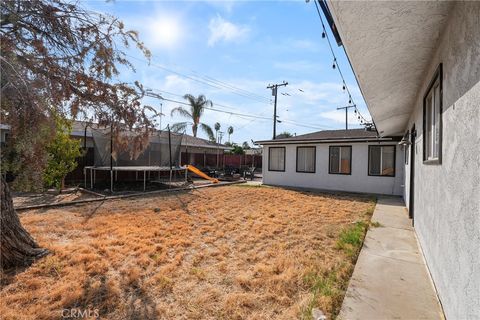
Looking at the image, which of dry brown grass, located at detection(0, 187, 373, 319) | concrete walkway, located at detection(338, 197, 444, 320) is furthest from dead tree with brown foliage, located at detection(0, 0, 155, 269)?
concrete walkway, located at detection(338, 197, 444, 320)

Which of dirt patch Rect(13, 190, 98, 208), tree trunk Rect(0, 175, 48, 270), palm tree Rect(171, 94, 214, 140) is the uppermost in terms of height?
palm tree Rect(171, 94, 214, 140)

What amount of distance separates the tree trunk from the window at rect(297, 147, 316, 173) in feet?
36.7

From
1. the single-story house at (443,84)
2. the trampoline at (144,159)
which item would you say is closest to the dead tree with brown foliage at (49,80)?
the single-story house at (443,84)

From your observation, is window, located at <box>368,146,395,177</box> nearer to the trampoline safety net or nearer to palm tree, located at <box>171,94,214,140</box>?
the trampoline safety net

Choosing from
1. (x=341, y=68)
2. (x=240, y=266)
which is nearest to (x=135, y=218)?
(x=240, y=266)

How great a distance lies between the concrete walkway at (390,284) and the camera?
243cm

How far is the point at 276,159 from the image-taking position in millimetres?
14109

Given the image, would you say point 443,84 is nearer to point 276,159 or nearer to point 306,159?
point 306,159

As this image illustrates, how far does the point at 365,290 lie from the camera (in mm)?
2828

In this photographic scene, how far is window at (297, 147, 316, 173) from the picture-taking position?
12.8 meters

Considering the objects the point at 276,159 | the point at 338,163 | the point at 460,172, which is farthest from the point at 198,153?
the point at 460,172

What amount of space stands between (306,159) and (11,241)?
454 inches

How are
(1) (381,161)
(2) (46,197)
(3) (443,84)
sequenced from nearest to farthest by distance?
(3) (443,84) < (2) (46,197) < (1) (381,161)

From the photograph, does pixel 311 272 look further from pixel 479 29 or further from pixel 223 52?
pixel 223 52
